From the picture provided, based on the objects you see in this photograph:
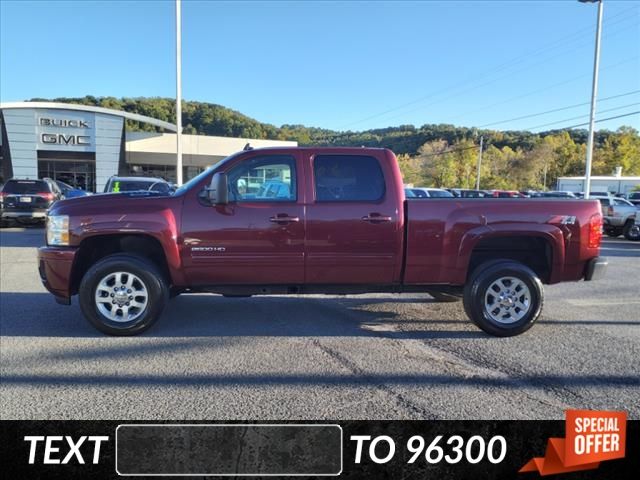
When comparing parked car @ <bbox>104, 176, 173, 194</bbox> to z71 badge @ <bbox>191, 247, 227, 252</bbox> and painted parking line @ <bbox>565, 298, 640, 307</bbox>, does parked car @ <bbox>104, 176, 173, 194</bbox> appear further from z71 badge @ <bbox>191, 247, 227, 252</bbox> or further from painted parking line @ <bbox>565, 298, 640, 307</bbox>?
painted parking line @ <bbox>565, 298, 640, 307</bbox>

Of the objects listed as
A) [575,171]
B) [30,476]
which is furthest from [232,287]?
[575,171]

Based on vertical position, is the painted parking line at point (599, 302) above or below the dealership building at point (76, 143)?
below

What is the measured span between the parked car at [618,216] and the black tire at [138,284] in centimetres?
1706

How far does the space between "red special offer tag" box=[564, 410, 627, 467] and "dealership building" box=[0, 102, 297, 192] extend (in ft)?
97.1

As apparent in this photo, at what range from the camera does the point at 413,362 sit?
13.9 feet

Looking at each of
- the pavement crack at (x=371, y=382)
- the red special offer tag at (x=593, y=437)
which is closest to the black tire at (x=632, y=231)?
the pavement crack at (x=371, y=382)

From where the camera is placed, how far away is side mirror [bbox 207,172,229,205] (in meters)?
4.66

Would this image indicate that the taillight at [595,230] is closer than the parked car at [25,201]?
Yes

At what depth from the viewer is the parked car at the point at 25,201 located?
15086mm

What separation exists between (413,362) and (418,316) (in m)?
1.67

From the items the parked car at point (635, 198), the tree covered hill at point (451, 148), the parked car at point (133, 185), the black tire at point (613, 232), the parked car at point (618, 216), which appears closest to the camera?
the parked car at point (133, 185)

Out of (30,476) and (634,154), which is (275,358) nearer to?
(30,476)

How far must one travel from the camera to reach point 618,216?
56.5 feet

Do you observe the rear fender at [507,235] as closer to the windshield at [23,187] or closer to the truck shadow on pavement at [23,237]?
the truck shadow on pavement at [23,237]
